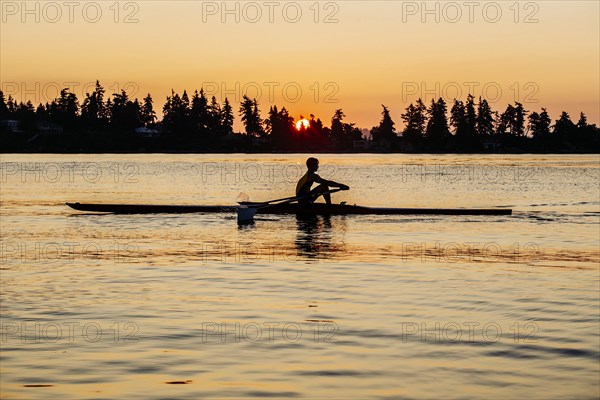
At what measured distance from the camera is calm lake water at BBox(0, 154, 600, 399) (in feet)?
39.5

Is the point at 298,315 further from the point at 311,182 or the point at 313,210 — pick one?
the point at 311,182

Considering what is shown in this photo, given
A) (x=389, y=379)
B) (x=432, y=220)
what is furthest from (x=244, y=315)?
(x=432, y=220)

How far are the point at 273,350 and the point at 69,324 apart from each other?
3787 mm

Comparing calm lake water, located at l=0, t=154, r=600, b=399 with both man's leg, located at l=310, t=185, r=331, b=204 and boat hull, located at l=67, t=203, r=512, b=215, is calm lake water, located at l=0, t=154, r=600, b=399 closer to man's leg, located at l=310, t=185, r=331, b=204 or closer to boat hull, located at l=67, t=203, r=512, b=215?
boat hull, located at l=67, t=203, r=512, b=215

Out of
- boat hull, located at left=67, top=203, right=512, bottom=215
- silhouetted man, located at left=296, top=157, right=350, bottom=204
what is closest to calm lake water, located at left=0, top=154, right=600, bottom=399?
boat hull, located at left=67, top=203, right=512, bottom=215

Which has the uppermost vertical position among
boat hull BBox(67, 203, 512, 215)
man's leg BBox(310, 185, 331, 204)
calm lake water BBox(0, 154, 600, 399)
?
man's leg BBox(310, 185, 331, 204)

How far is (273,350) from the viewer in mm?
13672

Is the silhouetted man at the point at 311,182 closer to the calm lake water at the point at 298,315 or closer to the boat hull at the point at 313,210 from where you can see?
the boat hull at the point at 313,210

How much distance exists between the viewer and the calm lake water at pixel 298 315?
12.0 m

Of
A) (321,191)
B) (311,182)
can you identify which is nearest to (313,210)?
(321,191)

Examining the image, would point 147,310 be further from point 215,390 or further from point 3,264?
point 3,264

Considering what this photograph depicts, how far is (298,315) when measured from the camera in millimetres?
16469

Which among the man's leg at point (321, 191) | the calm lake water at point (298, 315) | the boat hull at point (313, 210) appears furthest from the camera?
the man's leg at point (321, 191)

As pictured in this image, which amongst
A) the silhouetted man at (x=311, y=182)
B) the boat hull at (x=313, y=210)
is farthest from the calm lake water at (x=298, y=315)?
the silhouetted man at (x=311, y=182)
